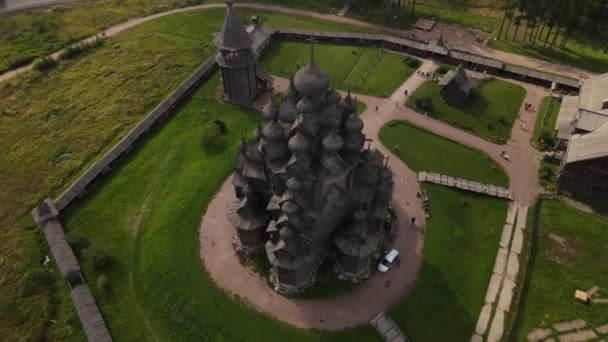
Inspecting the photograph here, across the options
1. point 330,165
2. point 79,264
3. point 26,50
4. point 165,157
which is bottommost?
point 79,264

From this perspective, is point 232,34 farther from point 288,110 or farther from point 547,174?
point 547,174

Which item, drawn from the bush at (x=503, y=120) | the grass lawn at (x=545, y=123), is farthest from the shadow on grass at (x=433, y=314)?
the bush at (x=503, y=120)

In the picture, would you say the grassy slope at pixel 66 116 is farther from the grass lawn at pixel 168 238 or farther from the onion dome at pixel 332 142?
the onion dome at pixel 332 142

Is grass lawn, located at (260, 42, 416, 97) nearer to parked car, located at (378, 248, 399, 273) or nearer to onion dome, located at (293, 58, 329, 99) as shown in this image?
parked car, located at (378, 248, 399, 273)

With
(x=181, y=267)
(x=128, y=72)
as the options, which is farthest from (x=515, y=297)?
(x=128, y=72)

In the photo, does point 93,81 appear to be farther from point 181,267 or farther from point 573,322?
point 573,322

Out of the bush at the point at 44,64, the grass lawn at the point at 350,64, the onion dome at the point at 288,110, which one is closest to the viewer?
the onion dome at the point at 288,110

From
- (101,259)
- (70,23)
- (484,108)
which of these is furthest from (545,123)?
(70,23)
